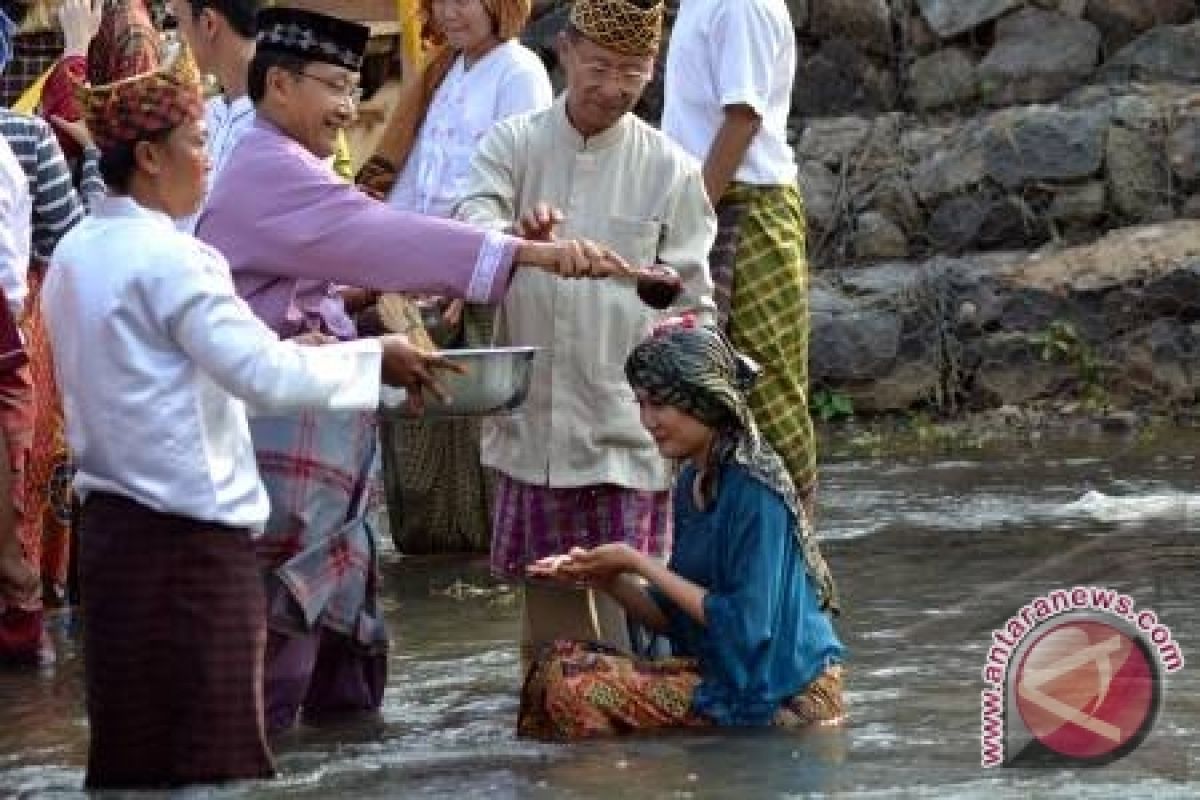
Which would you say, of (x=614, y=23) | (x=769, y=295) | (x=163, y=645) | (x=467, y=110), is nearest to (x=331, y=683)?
(x=163, y=645)

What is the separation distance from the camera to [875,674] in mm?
7277

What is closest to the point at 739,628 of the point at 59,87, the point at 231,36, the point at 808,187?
the point at 231,36

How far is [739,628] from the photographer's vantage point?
6.41 m

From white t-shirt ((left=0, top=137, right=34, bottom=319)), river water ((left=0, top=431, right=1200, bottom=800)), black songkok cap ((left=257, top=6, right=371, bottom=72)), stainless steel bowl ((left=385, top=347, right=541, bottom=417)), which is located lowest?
river water ((left=0, top=431, right=1200, bottom=800))

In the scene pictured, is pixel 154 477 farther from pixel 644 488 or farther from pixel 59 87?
pixel 59 87

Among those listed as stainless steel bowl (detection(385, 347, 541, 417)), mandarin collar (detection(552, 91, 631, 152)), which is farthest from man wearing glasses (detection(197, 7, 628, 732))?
mandarin collar (detection(552, 91, 631, 152))

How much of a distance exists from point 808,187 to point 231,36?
205 inches

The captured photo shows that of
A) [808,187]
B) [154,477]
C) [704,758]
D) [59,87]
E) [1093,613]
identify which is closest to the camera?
[154,477]

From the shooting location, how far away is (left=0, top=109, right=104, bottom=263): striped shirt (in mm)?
7875

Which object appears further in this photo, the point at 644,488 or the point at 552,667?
the point at 644,488

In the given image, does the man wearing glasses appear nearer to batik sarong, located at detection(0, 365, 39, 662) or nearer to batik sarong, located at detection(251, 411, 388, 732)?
batik sarong, located at detection(251, 411, 388, 732)

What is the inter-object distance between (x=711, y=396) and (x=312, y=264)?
0.89 metres

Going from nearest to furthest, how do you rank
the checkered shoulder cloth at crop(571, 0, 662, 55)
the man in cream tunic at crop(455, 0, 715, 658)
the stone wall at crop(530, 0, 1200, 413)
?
the checkered shoulder cloth at crop(571, 0, 662, 55) < the man in cream tunic at crop(455, 0, 715, 658) < the stone wall at crop(530, 0, 1200, 413)

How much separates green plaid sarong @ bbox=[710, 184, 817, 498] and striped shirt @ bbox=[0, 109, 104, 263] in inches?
67.9
